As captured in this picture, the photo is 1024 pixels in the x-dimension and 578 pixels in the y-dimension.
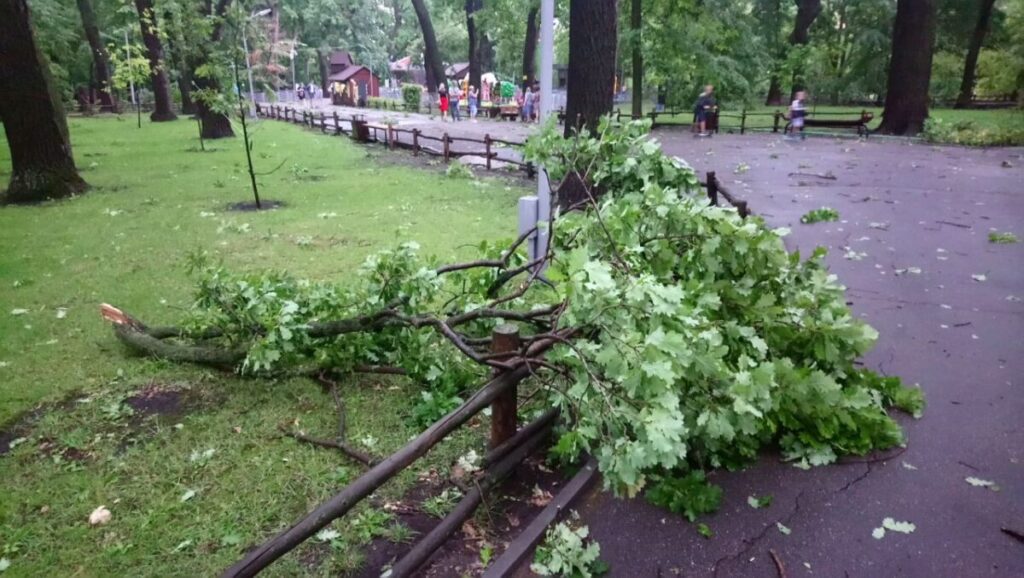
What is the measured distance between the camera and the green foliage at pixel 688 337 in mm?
2668

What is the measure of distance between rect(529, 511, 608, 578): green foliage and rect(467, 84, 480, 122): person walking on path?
32512mm

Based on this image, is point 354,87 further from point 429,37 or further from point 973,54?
point 973,54

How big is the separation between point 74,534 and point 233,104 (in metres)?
9.98

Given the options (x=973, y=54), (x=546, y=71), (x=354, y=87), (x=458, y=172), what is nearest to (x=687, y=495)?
(x=546, y=71)

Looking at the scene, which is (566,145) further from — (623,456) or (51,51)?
(51,51)

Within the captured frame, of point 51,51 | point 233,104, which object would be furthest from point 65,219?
point 51,51

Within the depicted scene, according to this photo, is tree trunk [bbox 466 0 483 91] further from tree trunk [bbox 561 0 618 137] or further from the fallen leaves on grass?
the fallen leaves on grass

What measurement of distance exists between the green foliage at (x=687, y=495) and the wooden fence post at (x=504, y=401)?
2.66ft

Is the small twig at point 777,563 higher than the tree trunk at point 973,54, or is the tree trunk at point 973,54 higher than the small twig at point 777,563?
the tree trunk at point 973,54

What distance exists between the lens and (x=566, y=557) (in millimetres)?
2908

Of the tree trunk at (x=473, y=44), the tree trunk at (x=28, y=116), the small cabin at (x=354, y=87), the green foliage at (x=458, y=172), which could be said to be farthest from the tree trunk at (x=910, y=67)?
the small cabin at (x=354, y=87)

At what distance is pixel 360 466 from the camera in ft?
12.5

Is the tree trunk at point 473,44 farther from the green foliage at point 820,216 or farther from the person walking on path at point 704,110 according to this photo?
the green foliage at point 820,216

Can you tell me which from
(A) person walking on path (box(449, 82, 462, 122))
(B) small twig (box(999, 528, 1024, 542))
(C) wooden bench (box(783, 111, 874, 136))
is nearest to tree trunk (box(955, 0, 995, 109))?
(C) wooden bench (box(783, 111, 874, 136))
